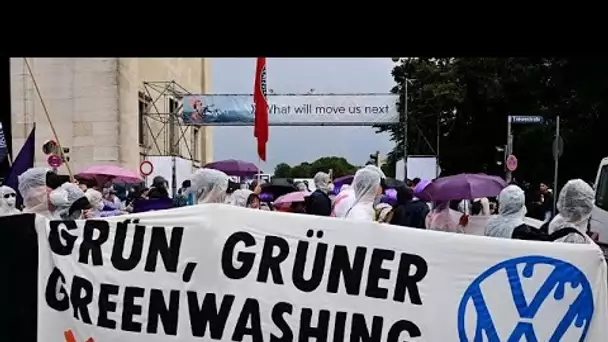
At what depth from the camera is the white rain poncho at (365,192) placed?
668 centimetres

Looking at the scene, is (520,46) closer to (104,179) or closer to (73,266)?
(104,179)

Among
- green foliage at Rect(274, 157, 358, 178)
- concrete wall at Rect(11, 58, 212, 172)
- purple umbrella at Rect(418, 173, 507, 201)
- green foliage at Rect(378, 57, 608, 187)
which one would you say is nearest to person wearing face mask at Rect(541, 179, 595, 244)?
purple umbrella at Rect(418, 173, 507, 201)

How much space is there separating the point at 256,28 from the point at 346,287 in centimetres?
1071

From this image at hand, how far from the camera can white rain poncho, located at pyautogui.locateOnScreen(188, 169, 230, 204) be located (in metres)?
6.34

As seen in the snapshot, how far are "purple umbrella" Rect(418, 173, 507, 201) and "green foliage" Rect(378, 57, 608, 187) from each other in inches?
347

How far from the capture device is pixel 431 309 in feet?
13.9

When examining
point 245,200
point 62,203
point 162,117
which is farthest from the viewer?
point 162,117

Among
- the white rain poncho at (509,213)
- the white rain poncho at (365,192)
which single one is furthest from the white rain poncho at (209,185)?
the white rain poncho at (509,213)

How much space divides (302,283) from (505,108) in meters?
36.4

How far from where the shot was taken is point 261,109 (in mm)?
14562

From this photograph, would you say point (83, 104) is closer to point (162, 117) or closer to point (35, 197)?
point (162, 117)

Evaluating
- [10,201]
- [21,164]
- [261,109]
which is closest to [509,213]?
[10,201]

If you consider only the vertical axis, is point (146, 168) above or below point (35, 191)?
below

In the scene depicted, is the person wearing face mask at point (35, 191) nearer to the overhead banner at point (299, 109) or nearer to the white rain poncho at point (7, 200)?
the white rain poncho at point (7, 200)
